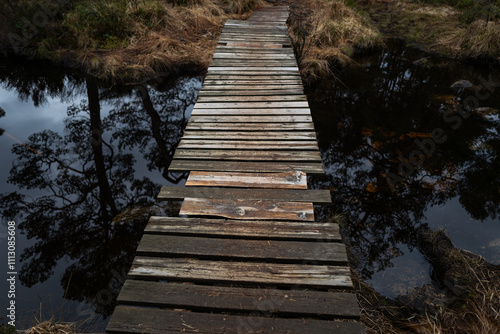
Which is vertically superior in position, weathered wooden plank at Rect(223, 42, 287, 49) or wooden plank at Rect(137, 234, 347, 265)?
wooden plank at Rect(137, 234, 347, 265)

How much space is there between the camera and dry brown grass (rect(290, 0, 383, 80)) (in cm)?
788

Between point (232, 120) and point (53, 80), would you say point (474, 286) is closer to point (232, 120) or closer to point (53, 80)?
point (232, 120)

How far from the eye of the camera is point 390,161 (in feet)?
17.3

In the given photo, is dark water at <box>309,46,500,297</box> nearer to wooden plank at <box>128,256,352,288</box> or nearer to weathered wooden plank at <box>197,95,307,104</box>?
weathered wooden plank at <box>197,95,307,104</box>

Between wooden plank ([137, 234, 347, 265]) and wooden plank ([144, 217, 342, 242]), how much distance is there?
0.05 meters

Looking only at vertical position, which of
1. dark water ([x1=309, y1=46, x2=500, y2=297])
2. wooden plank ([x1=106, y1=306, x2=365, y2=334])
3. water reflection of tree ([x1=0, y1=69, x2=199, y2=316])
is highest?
wooden plank ([x1=106, y1=306, x2=365, y2=334])

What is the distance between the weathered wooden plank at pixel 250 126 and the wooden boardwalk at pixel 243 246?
1 cm

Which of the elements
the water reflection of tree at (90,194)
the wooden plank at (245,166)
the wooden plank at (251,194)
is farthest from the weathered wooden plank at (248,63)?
the wooden plank at (251,194)

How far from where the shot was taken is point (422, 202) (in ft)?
14.7

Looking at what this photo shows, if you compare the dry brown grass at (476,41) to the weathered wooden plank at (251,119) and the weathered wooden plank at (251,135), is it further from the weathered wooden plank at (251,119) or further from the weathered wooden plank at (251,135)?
the weathered wooden plank at (251,135)

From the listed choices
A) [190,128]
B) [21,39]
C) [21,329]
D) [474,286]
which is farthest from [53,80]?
[474,286]

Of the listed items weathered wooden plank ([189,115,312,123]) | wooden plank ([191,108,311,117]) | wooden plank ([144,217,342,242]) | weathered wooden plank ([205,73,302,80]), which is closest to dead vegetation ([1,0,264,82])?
weathered wooden plank ([205,73,302,80])

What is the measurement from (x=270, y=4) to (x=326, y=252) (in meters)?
9.89

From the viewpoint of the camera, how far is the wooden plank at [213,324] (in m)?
1.87
